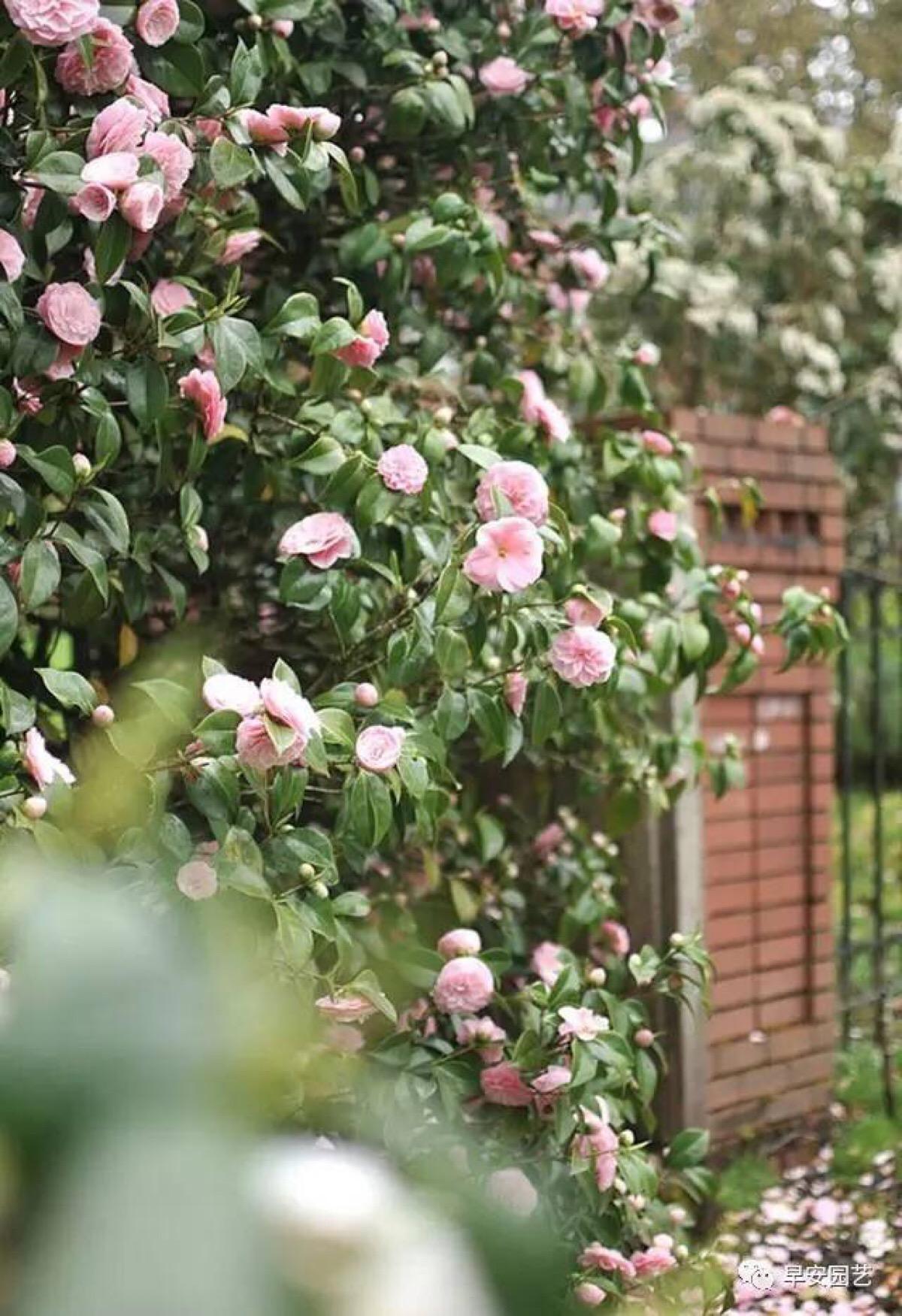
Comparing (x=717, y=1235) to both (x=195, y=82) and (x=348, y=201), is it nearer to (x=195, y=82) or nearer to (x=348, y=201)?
(x=348, y=201)

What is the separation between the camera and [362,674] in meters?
1.99

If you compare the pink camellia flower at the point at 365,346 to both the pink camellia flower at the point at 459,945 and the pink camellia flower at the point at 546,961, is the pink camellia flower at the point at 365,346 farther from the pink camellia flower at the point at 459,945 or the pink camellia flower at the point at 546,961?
the pink camellia flower at the point at 546,961

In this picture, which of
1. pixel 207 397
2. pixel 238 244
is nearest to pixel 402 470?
pixel 207 397

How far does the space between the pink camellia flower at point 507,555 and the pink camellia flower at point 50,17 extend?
64cm

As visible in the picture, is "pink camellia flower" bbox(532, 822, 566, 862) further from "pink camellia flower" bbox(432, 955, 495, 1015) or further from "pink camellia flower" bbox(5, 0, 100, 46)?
"pink camellia flower" bbox(5, 0, 100, 46)

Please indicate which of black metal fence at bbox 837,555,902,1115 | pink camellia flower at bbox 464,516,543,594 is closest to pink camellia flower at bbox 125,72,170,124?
pink camellia flower at bbox 464,516,543,594

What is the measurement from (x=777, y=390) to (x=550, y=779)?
3.66 metres

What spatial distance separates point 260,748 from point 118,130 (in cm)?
63

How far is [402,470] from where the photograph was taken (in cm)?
184

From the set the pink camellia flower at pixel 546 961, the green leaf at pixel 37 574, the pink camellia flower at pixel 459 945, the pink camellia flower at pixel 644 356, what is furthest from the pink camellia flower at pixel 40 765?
the pink camellia flower at pixel 644 356

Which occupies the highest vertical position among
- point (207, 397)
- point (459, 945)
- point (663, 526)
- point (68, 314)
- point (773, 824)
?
point (68, 314)

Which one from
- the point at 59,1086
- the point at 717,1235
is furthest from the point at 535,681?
the point at 59,1086

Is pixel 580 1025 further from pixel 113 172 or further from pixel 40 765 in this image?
pixel 113 172

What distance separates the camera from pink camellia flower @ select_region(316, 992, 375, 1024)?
64.7 inches
